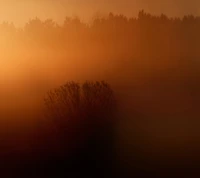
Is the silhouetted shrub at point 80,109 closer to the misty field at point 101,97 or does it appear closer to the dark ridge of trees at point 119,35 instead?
the misty field at point 101,97

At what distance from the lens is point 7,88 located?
1.93m

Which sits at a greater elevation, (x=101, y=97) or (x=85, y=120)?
(x=101, y=97)

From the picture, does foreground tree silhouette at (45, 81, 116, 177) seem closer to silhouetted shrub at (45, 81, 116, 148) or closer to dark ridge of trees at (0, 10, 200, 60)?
silhouetted shrub at (45, 81, 116, 148)

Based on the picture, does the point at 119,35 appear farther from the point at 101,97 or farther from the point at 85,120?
the point at 85,120

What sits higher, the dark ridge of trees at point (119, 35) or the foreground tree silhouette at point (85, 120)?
the dark ridge of trees at point (119, 35)

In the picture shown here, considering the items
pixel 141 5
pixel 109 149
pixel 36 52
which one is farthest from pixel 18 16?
pixel 109 149

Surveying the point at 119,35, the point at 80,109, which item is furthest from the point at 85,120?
the point at 119,35

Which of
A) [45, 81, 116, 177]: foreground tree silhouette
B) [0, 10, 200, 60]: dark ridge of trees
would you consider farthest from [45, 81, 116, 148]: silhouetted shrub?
[0, 10, 200, 60]: dark ridge of trees

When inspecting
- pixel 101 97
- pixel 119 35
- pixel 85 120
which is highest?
pixel 119 35

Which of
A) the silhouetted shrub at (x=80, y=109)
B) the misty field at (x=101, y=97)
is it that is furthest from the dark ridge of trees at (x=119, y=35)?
the silhouetted shrub at (x=80, y=109)

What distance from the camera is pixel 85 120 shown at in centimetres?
191

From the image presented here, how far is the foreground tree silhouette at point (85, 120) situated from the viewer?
1903mm

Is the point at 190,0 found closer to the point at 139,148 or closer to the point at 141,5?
the point at 141,5

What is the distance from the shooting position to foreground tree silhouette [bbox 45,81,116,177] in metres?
1.90
